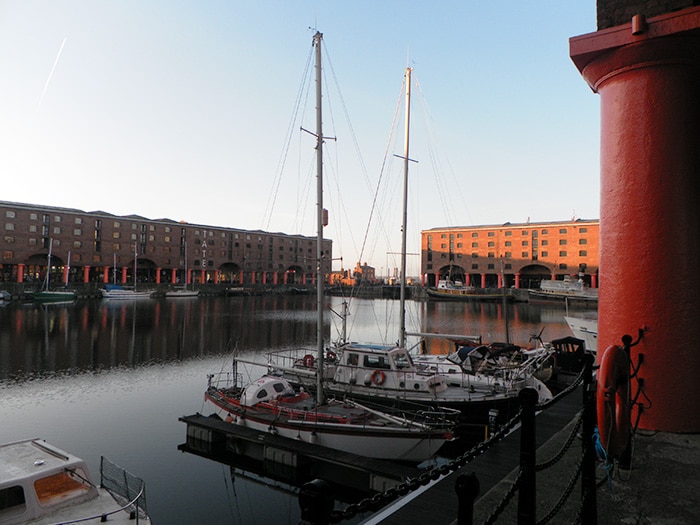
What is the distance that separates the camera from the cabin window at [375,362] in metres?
19.7

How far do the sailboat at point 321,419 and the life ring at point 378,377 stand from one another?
7.84ft

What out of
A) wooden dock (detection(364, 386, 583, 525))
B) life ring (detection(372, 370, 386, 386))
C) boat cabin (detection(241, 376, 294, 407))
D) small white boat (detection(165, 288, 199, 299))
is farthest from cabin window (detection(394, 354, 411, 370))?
small white boat (detection(165, 288, 199, 299))

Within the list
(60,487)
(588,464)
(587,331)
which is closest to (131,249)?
(587,331)

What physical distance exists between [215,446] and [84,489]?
7415 mm

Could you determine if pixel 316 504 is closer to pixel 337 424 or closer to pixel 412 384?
pixel 337 424

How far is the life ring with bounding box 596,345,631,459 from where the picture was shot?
4809mm

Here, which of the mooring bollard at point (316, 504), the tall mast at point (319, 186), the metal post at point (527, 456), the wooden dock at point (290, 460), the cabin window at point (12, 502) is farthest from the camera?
the tall mast at point (319, 186)

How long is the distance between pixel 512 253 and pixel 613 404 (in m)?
105

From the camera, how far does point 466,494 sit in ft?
7.95

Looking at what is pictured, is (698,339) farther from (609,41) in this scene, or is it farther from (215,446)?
(215,446)

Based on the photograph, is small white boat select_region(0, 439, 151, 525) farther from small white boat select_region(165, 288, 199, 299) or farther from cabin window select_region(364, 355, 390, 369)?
small white boat select_region(165, 288, 199, 299)

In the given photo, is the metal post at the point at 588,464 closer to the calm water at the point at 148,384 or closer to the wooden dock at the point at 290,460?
the wooden dock at the point at 290,460

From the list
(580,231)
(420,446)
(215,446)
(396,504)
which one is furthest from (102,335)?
(580,231)

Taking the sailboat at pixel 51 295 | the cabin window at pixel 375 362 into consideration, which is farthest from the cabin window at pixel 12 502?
the sailboat at pixel 51 295
